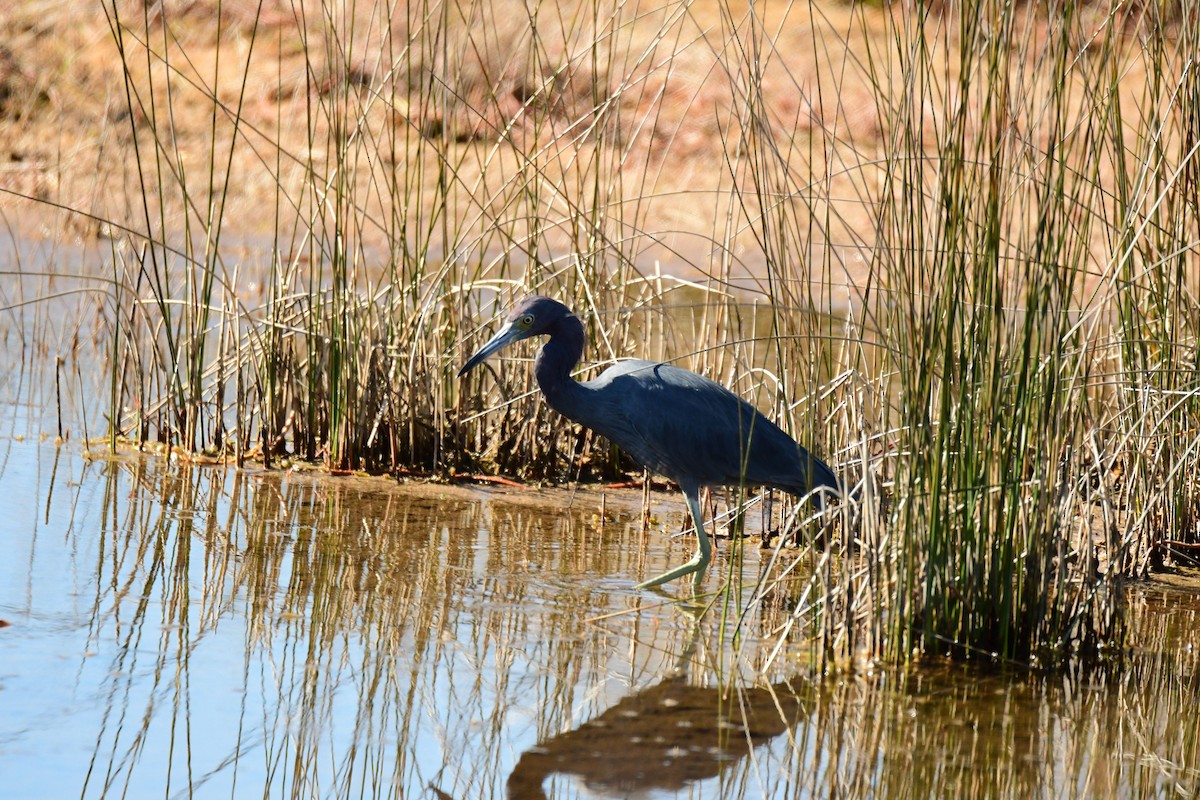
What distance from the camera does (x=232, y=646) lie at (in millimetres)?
3820

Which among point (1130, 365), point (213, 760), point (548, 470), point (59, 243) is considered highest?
point (59, 243)

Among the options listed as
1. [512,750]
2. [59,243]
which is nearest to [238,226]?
[59,243]

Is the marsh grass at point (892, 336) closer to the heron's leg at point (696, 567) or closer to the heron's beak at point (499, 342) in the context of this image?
the heron's leg at point (696, 567)

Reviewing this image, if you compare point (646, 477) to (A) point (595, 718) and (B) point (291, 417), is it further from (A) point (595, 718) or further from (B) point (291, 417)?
(A) point (595, 718)

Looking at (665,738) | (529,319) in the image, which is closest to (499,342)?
(529,319)

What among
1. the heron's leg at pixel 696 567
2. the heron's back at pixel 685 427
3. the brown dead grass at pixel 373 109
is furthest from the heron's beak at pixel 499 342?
the brown dead grass at pixel 373 109

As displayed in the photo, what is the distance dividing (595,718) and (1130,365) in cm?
233

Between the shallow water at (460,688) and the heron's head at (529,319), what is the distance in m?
0.71

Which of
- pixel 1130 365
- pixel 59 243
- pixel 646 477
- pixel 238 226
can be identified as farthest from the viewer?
pixel 238 226

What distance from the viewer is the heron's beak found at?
5.09 metres

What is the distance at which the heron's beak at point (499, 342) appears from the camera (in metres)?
5.09

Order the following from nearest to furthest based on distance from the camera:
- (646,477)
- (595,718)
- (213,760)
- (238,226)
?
1. (213,760)
2. (595,718)
3. (646,477)
4. (238,226)

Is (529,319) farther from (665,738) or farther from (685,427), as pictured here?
(665,738)

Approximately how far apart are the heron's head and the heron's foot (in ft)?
3.19
